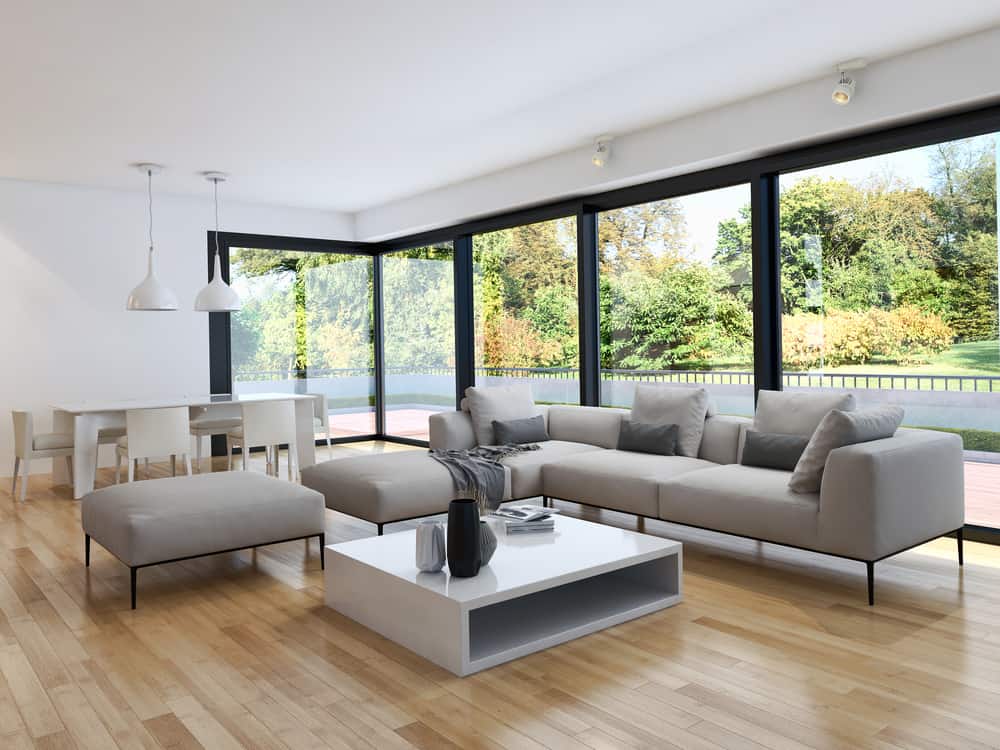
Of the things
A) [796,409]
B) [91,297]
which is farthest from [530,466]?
[91,297]

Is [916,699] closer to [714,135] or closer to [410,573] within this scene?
[410,573]

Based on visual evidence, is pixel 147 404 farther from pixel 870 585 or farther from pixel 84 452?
pixel 870 585

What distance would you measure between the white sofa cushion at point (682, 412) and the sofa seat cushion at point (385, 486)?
1.37 m

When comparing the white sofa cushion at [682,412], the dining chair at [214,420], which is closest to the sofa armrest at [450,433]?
the white sofa cushion at [682,412]

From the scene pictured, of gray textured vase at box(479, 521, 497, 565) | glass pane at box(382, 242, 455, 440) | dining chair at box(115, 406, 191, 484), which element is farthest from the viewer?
glass pane at box(382, 242, 455, 440)

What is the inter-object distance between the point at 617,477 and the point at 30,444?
Answer: 4.39 metres

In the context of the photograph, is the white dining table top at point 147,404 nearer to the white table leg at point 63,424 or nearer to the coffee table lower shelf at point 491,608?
the white table leg at point 63,424

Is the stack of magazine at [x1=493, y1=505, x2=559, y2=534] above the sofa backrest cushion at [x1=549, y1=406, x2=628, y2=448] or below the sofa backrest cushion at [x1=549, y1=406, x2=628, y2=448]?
below

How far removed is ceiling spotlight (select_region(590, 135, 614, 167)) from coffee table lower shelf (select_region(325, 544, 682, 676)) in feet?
10.9

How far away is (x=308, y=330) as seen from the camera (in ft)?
28.7

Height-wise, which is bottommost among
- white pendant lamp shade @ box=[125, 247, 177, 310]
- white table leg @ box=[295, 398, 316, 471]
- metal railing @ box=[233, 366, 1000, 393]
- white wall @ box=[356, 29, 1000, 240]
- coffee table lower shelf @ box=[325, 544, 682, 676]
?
coffee table lower shelf @ box=[325, 544, 682, 676]

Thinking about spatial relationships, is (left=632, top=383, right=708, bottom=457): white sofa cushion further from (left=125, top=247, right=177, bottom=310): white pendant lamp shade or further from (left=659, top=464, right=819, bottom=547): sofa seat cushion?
(left=125, top=247, right=177, bottom=310): white pendant lamp shade

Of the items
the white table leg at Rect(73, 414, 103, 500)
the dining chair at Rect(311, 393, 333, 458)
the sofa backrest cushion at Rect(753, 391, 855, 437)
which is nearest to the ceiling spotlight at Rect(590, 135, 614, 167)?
the sofa backrest cushion at Rect(753, 391, 855, 437)

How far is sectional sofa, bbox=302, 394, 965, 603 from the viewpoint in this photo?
129 inches
